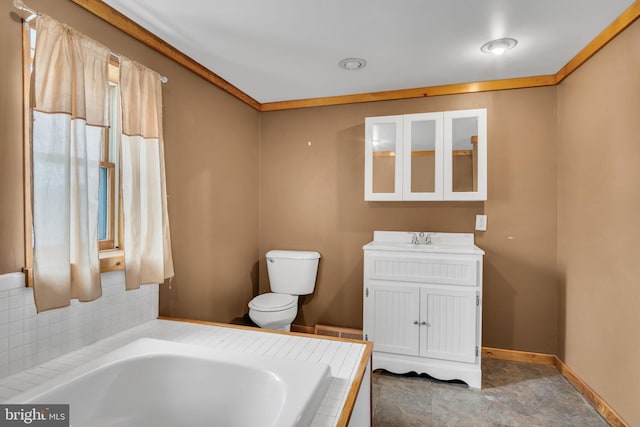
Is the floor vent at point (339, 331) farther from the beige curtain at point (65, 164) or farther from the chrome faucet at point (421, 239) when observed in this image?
the beige curtain at point (65, 164)

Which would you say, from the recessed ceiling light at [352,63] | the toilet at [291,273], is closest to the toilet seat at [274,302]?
the toilet at [291,273]

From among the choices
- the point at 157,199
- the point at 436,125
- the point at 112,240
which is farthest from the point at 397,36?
the point at 112,240

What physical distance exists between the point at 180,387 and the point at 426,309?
167cm

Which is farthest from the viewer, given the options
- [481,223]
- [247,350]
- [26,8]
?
[481,223]

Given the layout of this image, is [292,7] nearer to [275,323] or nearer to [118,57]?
[118,57]

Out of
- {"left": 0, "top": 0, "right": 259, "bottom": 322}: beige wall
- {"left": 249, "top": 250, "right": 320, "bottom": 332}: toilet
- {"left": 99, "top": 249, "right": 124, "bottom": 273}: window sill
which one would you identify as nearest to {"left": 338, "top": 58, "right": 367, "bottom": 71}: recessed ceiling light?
{"left": 0, "top": 0, "right": 259, "bottom": 322}: beige wall

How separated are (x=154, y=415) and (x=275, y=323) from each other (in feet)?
4.16

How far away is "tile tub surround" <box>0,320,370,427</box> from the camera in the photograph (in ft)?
4.00

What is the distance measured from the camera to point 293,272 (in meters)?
2.96

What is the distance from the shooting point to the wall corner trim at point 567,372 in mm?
1855

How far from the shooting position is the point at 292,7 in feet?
5.59

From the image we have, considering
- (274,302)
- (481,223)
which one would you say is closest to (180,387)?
(274,302)

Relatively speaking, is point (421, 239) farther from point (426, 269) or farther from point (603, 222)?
point (603, 222)

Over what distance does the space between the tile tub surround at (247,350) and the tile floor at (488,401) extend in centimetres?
71
